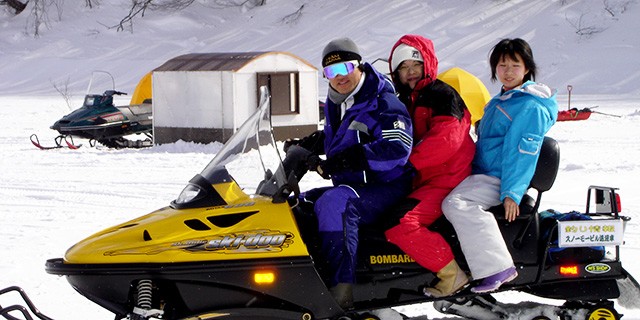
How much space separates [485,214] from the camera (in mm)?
4375

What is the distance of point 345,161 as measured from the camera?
4.24 m

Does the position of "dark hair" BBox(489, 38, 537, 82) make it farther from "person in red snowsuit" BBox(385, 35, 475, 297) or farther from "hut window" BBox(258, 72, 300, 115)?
"hut window" BBox(258, 72, 300, 115)

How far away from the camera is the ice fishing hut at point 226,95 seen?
1457 cm

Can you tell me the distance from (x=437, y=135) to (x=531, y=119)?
1.48 ft

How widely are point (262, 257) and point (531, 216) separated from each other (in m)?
1.32

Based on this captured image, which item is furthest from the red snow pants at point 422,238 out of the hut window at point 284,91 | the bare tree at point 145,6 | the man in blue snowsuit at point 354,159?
the bare tree at point 145,6

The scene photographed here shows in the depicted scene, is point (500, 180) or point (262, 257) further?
point (500, 180)

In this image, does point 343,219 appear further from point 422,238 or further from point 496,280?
point 496,280

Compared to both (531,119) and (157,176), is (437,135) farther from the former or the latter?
(157,176)

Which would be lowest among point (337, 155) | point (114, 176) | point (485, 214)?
point (114, 176)

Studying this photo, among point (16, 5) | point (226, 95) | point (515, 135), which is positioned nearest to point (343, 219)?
point (515, 135)

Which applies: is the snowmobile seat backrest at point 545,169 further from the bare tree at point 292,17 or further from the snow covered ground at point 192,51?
the bare tree at point 292,17

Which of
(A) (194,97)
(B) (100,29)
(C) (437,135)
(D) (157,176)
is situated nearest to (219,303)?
(C) (437,135)

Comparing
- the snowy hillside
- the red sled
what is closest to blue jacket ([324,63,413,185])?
the red sled
